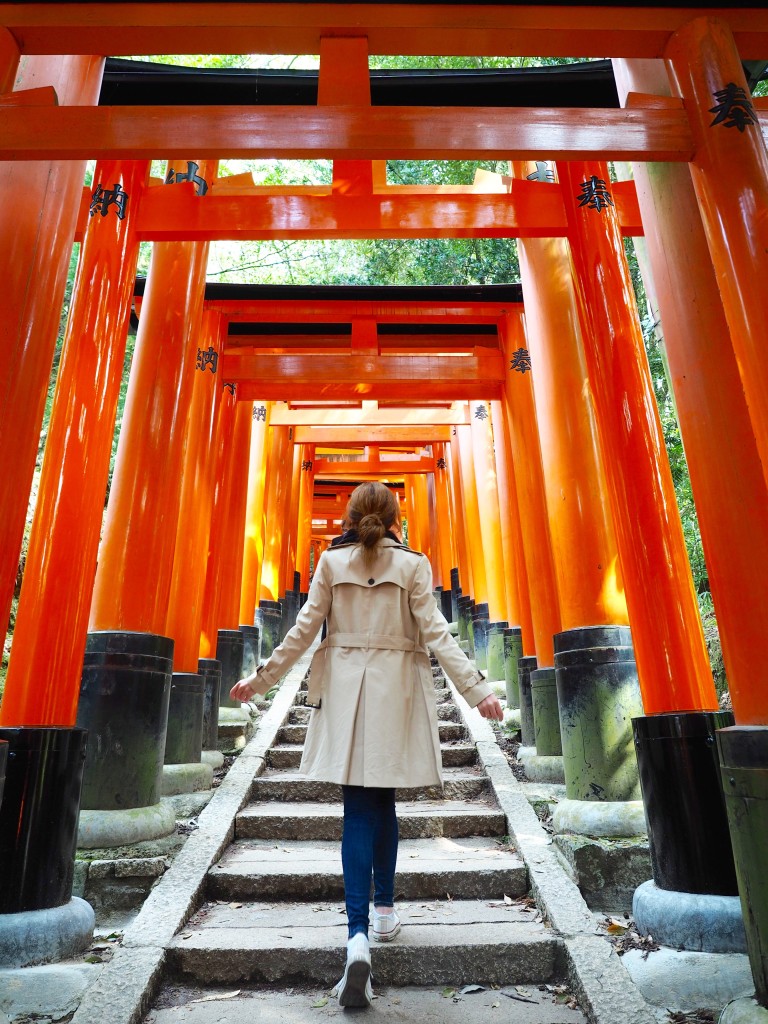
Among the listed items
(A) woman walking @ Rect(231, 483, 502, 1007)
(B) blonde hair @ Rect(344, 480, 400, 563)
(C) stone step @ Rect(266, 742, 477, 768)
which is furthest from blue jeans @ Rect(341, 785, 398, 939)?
(C) stone step @ Rect(266, 742, 477, 768)

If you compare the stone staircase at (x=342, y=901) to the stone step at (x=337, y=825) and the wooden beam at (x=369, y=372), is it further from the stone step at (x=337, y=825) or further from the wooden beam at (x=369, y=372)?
the wooden beam at (x=369, y=372)

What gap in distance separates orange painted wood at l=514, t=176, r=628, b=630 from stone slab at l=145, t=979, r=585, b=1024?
2.06m

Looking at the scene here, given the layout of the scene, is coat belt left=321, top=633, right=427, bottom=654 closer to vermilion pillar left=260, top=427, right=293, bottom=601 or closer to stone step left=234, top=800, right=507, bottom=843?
stone step left=234, top=800, right=507, bottom=843

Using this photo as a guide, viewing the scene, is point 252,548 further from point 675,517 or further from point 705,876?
point 705,876

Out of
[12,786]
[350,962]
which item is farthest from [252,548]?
[350,962]

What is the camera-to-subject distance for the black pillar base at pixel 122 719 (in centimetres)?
372

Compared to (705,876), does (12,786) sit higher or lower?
higher

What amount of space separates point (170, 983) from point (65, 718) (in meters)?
1.12

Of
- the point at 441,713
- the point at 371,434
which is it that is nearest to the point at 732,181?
the point at 441,713

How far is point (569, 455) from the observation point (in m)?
4.51

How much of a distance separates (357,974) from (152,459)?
3.10 metres

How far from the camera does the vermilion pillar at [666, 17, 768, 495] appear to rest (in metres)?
2.42

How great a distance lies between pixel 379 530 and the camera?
110 inches

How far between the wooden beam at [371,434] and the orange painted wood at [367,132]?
8707 mm
